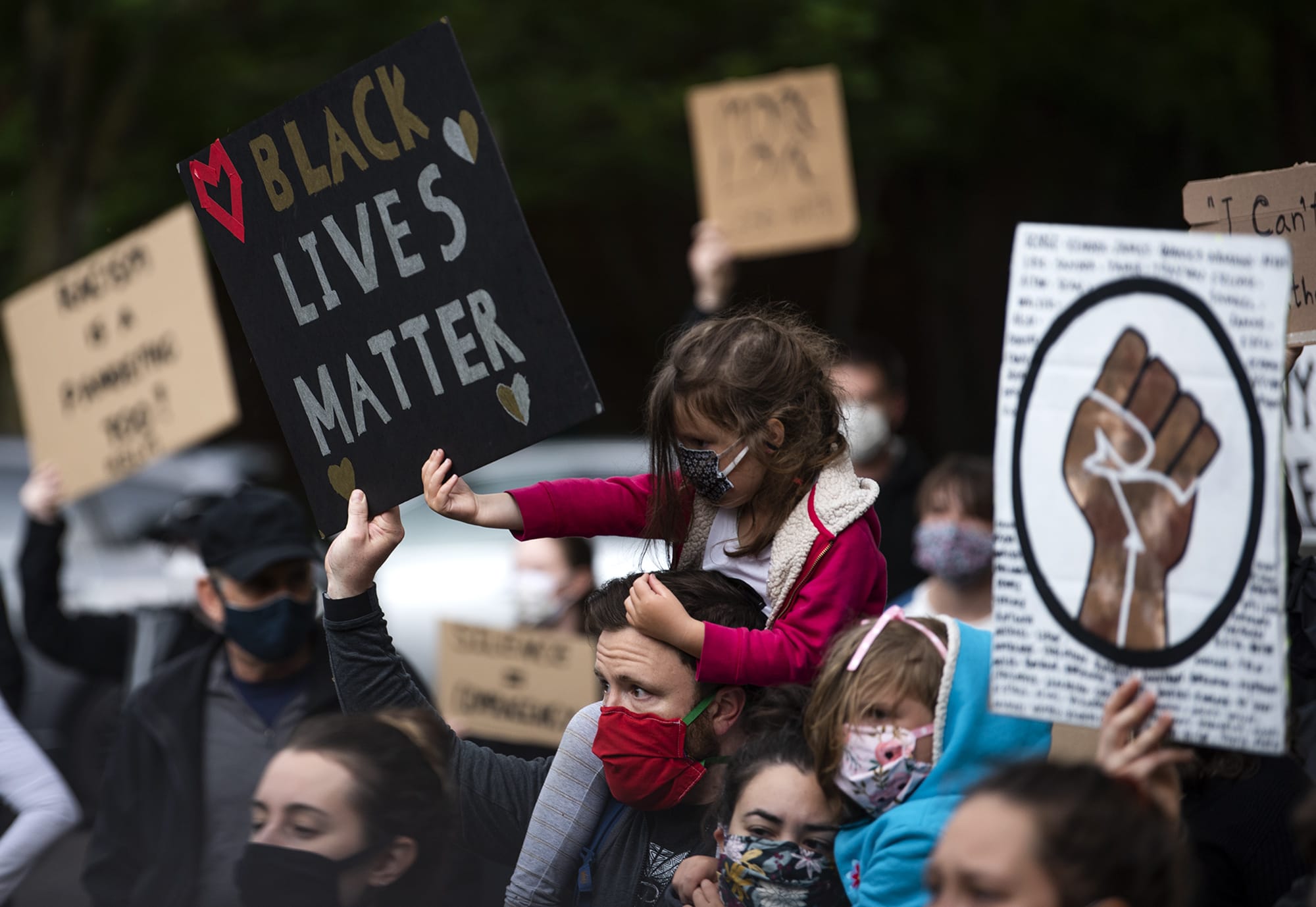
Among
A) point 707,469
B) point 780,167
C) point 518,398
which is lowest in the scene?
point 707,469

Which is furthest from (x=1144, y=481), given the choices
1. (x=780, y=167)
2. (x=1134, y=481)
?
(x=780, y=167)

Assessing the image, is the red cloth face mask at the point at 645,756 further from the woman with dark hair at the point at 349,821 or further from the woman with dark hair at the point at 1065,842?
the woman with dark hair at the point at 1065,842

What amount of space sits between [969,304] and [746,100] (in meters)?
8.19

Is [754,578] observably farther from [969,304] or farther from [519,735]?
[969,304]

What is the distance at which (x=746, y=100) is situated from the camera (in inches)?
269

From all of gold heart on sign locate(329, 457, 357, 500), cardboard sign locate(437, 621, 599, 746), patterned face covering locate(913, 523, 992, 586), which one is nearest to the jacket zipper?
gold heart on sign locate(329, 457, 357, 500)

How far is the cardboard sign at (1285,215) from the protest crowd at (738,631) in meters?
0.43

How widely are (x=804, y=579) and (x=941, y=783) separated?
0.44 m

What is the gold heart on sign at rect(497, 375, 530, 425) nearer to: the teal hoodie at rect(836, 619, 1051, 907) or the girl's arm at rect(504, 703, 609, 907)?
the girl's arm at rect(504, 703, 609, 907)

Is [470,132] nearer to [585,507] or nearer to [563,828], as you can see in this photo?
[585,507]

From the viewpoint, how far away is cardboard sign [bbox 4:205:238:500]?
530cm

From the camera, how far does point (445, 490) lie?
8.43 ft

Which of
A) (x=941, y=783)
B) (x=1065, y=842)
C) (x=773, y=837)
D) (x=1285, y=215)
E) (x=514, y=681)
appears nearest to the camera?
(x=1065, y=842)

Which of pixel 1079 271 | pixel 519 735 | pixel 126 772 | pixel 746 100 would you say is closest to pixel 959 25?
pixel 746 100
